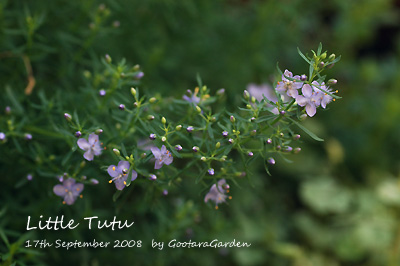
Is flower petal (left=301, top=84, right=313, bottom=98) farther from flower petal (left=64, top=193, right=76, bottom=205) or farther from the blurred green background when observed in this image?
flower petal (left=64, top=193, right=76, bottom=205)

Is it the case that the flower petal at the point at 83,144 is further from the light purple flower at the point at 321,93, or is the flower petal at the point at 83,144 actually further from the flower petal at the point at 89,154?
the light purple flower at the point at 321,93

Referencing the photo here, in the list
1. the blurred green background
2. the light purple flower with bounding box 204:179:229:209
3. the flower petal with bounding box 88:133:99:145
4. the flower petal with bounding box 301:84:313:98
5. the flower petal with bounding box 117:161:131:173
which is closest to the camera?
the flower petal with bounding box 301:84:313:98

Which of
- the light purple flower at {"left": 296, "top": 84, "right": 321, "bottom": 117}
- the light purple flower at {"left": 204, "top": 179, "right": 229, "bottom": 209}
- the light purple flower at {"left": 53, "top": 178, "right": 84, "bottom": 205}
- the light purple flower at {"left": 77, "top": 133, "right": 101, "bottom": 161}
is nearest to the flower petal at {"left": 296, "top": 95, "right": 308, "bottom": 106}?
the light purple flower at {"left": 296, "top": 84, "right": 321, "bottom": 117}

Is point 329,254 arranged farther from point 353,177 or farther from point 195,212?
point 195,212

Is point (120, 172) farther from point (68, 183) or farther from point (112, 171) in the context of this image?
point (68, 183)

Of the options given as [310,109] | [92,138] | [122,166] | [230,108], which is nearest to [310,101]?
[310,109]

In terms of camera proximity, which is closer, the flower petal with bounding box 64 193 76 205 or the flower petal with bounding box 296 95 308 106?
the flower petal with bounding box 296 95 308 106

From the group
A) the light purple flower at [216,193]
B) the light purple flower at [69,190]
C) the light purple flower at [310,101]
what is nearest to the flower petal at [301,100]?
the light purple flower at [310,101]

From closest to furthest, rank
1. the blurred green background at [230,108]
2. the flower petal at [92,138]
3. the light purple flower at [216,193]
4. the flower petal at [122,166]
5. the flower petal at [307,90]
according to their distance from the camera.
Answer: the flower petal at [307,90] < the flower petal at [122,166] < the flower petal at [92,138] < the light purple flower at [216,193] < the blurred green background at [230,108]
